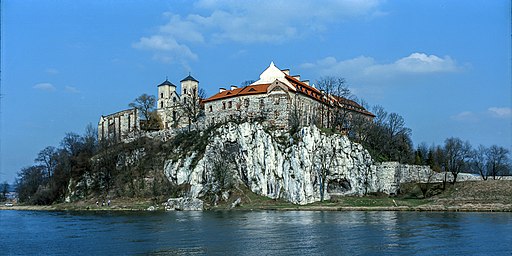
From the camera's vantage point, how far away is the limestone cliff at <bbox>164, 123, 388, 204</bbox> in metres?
63.8

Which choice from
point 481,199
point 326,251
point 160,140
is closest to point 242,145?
point 160,140

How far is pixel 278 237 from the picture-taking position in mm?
32219

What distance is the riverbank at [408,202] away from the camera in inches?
2084

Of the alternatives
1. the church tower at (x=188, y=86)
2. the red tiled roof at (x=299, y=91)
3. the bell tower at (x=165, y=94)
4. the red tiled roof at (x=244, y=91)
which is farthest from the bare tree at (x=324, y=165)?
the bell tower at (x=165, y=94)

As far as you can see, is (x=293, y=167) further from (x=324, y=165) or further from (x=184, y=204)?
(x=184, y=204)

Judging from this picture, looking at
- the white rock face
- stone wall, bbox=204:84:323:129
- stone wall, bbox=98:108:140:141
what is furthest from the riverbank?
stone wall, bbox=98:108:140:141

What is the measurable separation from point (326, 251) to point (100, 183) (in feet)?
197

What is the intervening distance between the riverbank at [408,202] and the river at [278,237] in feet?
25.3

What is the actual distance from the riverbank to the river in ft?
25.3

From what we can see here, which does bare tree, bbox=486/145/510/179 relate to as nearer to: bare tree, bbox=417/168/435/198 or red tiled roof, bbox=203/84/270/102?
bare tree, bbox=417/168/435/198

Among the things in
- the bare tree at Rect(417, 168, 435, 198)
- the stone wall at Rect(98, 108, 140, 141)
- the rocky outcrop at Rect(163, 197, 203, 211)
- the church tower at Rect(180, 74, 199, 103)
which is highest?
the church tower at Rect(180, 74, 199, 103)

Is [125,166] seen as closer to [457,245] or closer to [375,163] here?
[375,163]

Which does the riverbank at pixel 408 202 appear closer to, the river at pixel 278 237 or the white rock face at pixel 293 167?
the white rock face at pixel 293 167

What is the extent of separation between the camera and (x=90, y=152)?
8744 centimetres
